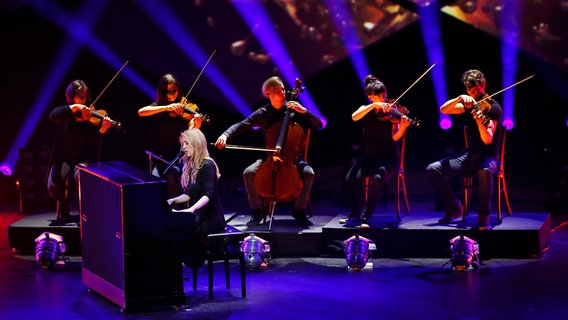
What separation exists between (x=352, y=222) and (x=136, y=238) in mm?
2207

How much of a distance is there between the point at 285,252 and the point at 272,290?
3.52ft

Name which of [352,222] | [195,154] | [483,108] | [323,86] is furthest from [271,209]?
[323,86]

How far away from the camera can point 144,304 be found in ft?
17.0

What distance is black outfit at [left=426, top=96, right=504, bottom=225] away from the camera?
652cm

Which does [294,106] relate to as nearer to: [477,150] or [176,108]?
[176,108]

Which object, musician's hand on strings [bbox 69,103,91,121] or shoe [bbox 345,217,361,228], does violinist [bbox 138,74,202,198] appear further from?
shoe [bbox 345,217,361,228]

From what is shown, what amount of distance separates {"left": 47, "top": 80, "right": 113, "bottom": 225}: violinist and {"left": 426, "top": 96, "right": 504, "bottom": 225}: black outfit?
2708mm

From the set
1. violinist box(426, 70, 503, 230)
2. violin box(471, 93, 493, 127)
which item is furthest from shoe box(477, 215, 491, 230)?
violin box(471, 93, 493, 127)

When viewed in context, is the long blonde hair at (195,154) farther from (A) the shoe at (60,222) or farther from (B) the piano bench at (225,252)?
(A) the shoe at (60,222)

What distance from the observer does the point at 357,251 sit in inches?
244

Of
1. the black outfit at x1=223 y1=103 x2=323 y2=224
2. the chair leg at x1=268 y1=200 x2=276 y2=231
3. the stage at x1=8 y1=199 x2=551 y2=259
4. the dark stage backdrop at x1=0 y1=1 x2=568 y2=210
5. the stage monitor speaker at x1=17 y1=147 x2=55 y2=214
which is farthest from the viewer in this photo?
the dark stage backdrop at x1=0 y1=1 x2=568 y2=210

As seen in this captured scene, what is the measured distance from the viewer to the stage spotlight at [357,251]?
6176 mm

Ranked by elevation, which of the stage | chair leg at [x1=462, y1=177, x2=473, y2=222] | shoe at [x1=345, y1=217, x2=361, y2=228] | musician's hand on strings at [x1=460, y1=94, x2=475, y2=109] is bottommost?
the stage

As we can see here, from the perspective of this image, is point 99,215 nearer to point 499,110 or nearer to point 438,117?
point 499,110
